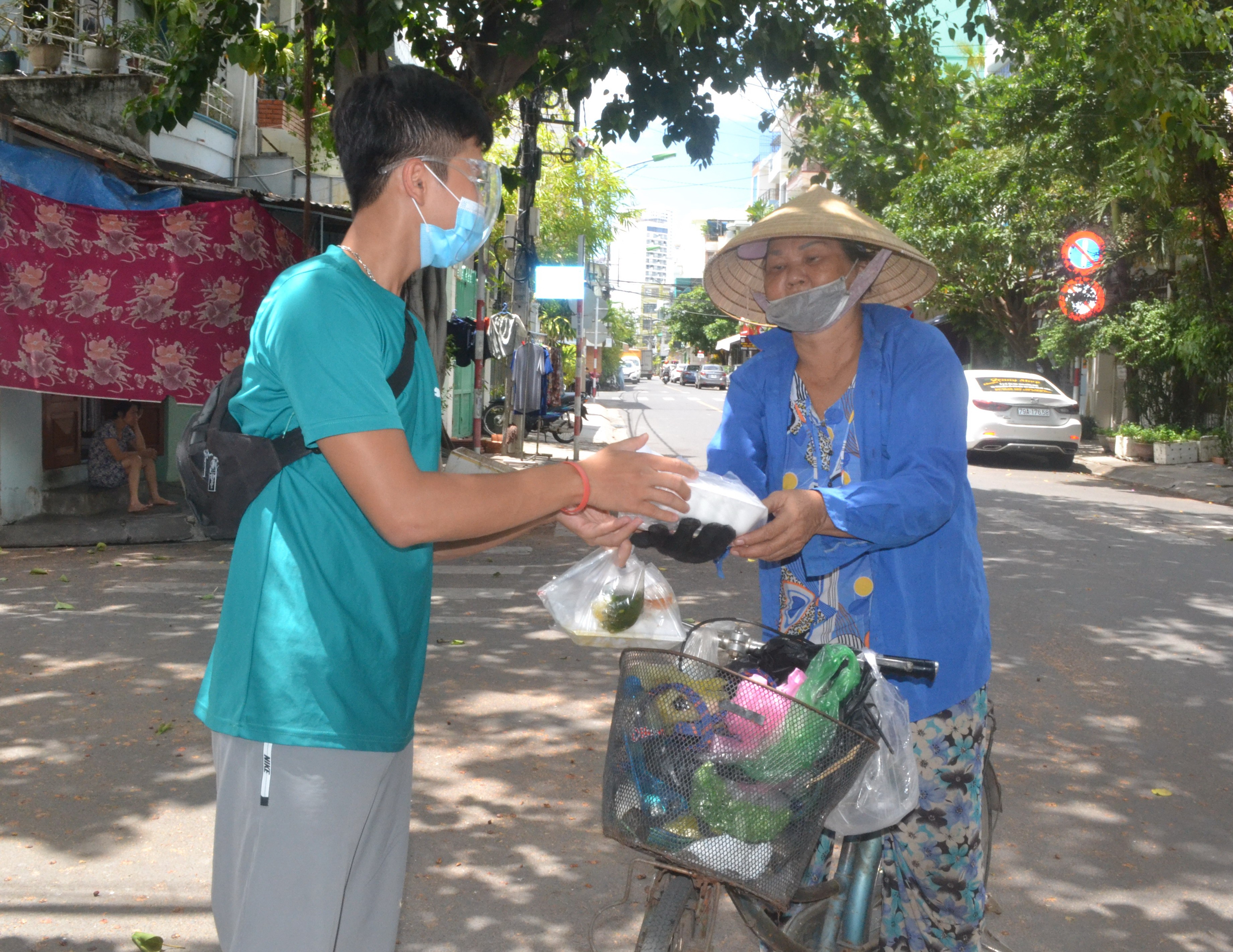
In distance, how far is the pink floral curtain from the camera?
879 centimetres

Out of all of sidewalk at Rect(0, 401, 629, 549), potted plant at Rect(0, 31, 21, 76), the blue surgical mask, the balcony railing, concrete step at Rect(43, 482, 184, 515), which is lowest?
sidewalk at Rect(0, 401, 629, 549)

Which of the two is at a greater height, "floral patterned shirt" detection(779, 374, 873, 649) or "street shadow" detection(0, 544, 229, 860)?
Answer: "floral patterned shirt" detection(779, 374, 873, 649)

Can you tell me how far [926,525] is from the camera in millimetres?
2158

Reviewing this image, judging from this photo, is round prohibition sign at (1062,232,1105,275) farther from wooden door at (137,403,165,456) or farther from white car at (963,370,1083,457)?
wooden door at (137,403,165,456)

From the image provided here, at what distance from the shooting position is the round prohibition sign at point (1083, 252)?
17891 mm

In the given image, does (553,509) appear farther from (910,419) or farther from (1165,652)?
(1165,652)

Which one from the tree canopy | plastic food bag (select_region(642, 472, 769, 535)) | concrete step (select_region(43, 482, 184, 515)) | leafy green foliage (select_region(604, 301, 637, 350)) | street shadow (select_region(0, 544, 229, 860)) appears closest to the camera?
plastic food bag (select_region(642, 472, 769, 535))

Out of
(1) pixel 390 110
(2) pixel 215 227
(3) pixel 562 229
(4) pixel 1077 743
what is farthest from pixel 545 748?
(3) pixel 562 229

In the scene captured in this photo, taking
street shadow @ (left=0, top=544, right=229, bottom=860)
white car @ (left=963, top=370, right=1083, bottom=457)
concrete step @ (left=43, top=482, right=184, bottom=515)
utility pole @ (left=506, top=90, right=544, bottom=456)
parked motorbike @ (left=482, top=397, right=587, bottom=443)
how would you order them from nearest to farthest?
street shadow @ (left=0, top=544, right=229, bottom=860) → concrete step @ (left=43, top=482, right=184, bottom=515) → utility pole @ (left=506, top=90, right=544, bottom=456) → white car @ (left=963, top=370, right=1083, bottom=457) → parked motorbike @ (left=482, top=397, right=587, bottom=443)

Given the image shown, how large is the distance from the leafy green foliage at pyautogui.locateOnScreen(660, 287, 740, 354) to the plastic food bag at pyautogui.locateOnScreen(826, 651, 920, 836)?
7613cm

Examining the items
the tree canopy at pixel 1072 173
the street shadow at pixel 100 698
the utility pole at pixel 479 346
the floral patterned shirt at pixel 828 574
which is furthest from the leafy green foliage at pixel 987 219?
the floral patterned shirt at pixel 828 574

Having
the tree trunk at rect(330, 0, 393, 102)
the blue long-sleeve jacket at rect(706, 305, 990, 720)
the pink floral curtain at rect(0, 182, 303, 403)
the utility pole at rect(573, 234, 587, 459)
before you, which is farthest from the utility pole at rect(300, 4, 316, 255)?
the utility pole at rect(573, 234, 587, 459)

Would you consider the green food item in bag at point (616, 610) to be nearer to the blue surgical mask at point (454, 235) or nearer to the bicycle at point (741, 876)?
the bicycle at point (741, 876)

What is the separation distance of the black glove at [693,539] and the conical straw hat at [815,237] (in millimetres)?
796
